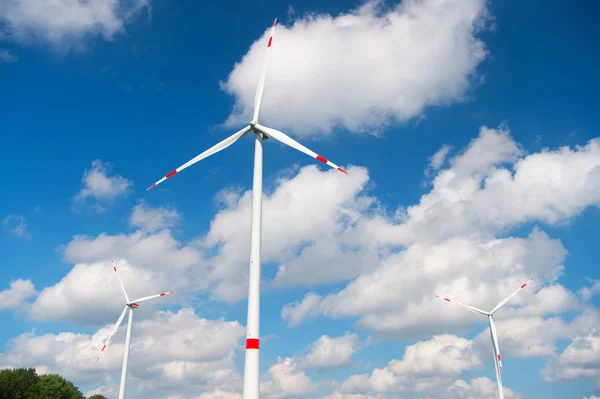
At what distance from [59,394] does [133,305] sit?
286ft

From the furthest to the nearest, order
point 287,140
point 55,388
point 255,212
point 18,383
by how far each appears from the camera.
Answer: point 55,388
point 18,383
point 287,140
point 255,212

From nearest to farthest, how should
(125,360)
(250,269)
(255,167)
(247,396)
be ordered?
(247,396)
(250,269)
(255,167)
(125,360)

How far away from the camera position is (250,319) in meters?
44.6

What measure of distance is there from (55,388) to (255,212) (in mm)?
171621

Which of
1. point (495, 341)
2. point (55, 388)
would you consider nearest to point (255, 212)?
point (495, 341)

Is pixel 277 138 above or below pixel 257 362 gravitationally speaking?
above

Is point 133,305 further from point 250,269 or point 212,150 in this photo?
point 250,269

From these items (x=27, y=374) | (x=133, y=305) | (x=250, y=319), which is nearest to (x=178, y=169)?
(x=250, y=319)

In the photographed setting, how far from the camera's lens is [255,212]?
49156mm

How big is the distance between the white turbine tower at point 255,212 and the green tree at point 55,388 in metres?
155

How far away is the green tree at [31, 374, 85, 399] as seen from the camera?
584 feet

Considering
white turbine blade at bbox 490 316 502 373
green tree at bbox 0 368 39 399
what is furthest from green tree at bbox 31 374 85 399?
white turbine blade at bbox 490 316 502 373

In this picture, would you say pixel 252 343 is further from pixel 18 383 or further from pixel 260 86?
pixel 18 383

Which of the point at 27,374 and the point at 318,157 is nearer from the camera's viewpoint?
the point at 318,157
